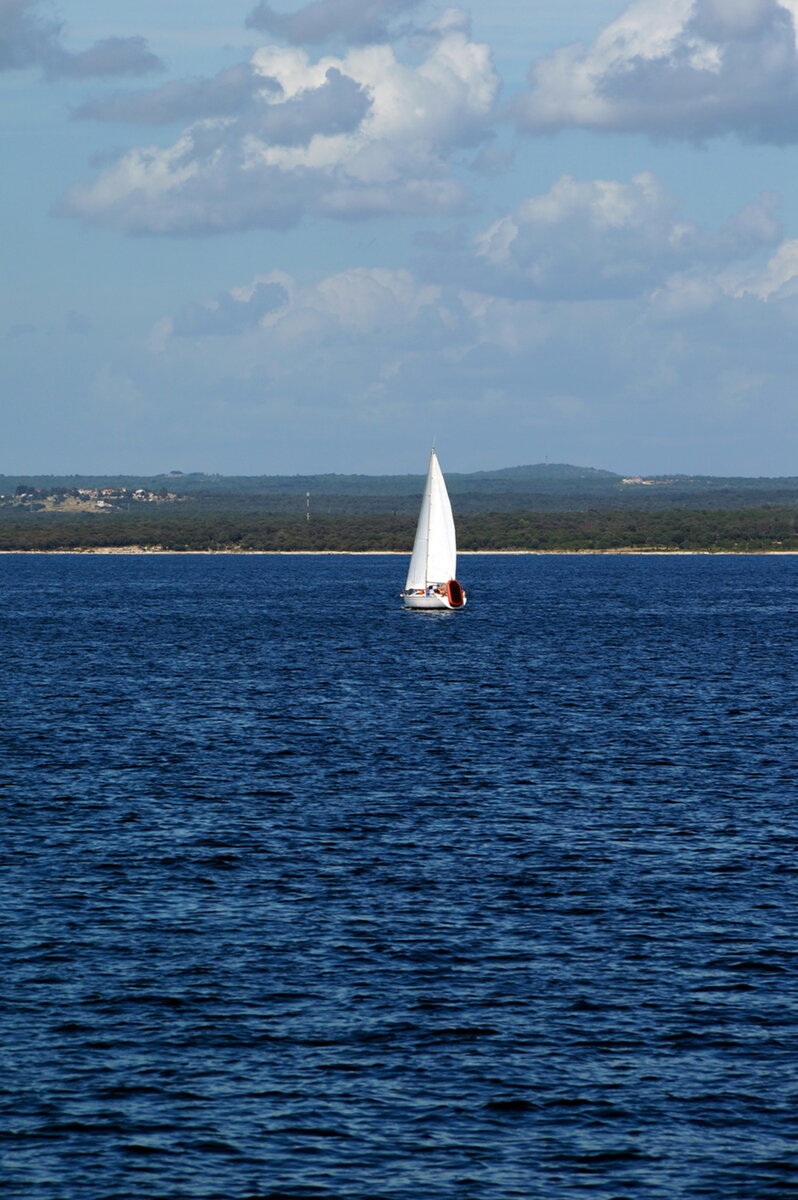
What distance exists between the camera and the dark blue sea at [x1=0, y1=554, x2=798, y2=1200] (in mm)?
23516

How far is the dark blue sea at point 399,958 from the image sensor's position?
23516 mm

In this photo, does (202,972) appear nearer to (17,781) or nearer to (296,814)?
(296,814)

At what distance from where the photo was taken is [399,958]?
3241 cm

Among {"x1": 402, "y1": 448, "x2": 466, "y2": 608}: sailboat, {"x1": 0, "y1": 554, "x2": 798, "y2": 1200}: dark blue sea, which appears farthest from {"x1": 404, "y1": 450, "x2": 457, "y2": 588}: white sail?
{"x1": 0, "y1": 554, "x2": 798, "y2": 1200}: dark blue sea

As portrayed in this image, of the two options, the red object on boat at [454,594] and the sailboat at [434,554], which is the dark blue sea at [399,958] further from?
the red object on boat at [454,594]

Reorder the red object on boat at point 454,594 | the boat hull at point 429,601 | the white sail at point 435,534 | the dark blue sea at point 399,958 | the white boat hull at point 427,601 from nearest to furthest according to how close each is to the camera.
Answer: the dark blue sea at point 399,958
the white sail at point 435,534
the red object on boat at point 454,594
the boat hull at point 429,601
the white boat hull at point 427,601

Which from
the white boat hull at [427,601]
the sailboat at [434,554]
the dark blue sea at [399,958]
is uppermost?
the sailboat at [434,554]

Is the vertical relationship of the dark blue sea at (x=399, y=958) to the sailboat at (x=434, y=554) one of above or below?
below

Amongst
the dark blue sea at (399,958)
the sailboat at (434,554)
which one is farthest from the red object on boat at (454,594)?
the dark blue sea at (399,958)

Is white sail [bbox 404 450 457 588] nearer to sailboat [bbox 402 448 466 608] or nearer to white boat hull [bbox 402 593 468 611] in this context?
sailboat [bbox 402 448 466 608]

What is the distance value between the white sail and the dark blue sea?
66.7 meters

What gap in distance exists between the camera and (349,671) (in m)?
99.8

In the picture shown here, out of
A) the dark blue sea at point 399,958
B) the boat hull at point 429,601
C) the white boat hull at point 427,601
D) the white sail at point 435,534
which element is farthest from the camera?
the white boat hull at point 427,601

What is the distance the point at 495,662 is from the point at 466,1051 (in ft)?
263
